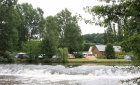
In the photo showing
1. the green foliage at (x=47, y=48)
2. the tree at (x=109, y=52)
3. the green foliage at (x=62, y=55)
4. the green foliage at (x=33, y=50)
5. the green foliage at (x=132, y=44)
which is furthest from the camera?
the tree at (x=109, y=52)

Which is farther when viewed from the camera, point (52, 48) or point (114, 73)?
point (52, 48)

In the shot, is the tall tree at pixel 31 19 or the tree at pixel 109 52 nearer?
the tree at pixel 109 52

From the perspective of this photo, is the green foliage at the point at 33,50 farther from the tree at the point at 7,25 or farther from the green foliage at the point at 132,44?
the green foliage at the point at 132,44

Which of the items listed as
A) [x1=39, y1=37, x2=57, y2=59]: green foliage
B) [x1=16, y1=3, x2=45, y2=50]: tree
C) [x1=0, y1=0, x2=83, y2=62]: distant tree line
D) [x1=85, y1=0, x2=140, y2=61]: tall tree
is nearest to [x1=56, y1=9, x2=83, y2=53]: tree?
[x1=0, y1=0, x2=83, y2=62]: distant tree line

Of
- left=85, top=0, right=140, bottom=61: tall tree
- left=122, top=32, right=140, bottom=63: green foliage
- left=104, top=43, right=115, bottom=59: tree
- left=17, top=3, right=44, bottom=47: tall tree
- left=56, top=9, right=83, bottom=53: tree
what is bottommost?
left=122, top=32, right=140, bottom=63: green foliage

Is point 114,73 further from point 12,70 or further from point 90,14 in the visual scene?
point 90,14

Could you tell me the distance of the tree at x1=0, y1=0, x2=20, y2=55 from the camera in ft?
186

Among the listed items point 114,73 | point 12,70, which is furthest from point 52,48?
point 114,73

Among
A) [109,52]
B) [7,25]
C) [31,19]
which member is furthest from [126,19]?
[31,19]

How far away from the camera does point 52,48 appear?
2302 inches

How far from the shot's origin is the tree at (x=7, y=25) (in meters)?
56.8

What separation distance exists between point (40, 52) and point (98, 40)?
A: 274ft

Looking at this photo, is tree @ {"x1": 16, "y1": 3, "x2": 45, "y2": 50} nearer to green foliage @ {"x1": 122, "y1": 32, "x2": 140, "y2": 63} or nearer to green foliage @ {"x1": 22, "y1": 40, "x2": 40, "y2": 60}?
green foliage @ {"x1": 22, "y1": 40, "x2": 40, "y2": 60}

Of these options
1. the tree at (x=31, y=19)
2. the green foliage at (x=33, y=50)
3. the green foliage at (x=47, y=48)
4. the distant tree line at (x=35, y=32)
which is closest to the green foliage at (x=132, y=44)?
the distant tree line at (x=35, y=32)
